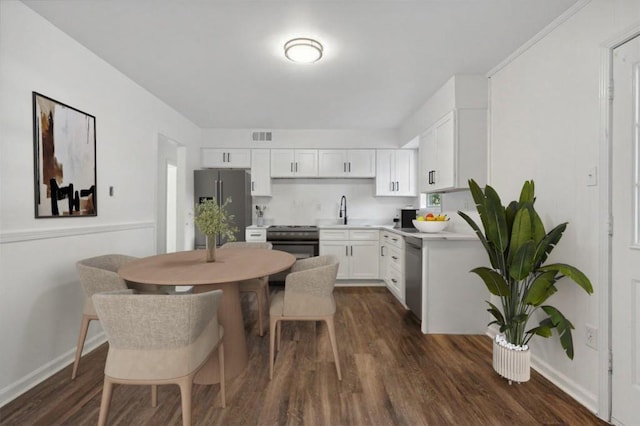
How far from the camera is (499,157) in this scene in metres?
2.95

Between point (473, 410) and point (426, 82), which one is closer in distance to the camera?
point (473, 410)

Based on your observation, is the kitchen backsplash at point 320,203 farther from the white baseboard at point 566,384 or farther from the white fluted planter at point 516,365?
the white fluted planter at point 516,365

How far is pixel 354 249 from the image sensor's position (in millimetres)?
4746

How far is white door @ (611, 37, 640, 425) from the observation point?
1.67 meters

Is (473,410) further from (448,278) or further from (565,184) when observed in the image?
(565,184)

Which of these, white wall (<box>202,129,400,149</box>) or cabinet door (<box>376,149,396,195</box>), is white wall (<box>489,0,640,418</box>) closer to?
cabinet door (<box>376,149,396,195</box>)

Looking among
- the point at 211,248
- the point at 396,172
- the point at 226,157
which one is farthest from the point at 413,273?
the point at 226,157

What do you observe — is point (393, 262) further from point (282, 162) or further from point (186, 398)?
point (186, 398)

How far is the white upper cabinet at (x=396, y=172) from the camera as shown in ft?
16.7

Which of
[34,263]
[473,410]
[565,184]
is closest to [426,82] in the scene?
[565,184]

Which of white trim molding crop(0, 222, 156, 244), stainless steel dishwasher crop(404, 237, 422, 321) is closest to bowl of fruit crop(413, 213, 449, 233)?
stainless steel dishwasher crop(404, 237, 422, 321)

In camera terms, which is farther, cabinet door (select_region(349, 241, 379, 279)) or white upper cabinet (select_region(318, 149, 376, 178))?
white upper cabinet (select_region(318, 149, 376, 178))

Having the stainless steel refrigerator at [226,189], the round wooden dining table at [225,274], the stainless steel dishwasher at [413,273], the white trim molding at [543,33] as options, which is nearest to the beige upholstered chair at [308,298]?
the round wooden dining table at [225,274]

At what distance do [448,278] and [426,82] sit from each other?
2111 millimetres
